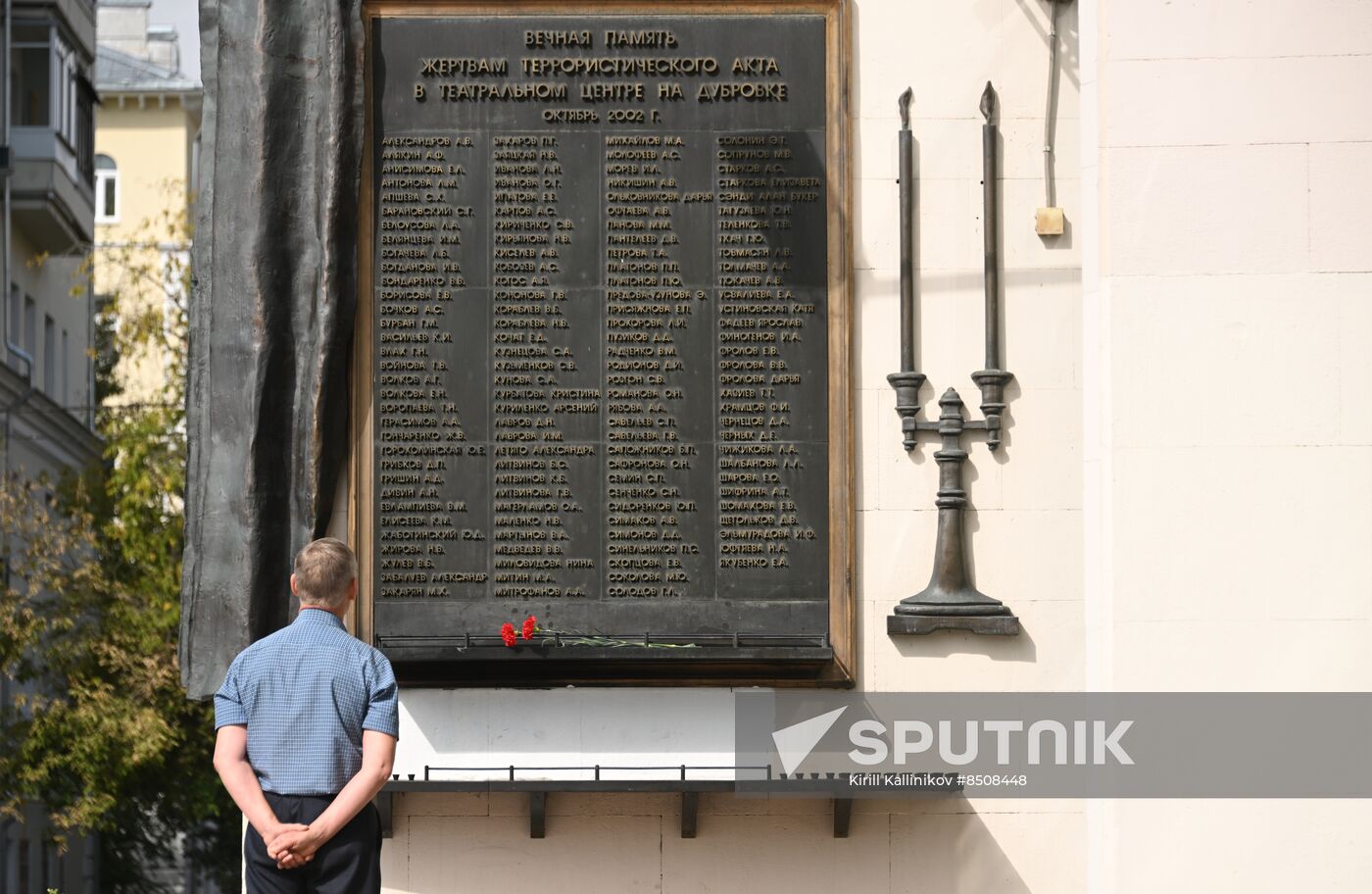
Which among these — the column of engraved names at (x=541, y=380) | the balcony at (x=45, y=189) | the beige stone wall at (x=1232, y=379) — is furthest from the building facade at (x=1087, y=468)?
the balcony at (x=45, y=189)

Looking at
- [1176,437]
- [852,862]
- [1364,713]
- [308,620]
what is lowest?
[852,862]

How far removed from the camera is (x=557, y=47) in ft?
34.9

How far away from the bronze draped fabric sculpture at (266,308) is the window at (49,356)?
2848cm

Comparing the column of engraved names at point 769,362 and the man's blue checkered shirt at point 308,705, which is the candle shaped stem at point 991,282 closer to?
the column of engraved names at point 769,362

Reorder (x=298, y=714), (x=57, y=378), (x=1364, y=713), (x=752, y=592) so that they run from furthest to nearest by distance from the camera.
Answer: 1. (x=57, y=378)
2. (x=752, y=592)
3. (x=1364, y=713)
4. (x=298, y=714)

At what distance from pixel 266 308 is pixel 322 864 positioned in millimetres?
4327

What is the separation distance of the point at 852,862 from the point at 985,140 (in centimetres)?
398

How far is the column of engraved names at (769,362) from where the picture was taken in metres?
10.3

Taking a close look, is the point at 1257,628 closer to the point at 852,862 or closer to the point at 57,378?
the point at 852,862

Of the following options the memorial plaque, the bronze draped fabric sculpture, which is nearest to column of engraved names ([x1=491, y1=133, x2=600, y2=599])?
the memorial plaque

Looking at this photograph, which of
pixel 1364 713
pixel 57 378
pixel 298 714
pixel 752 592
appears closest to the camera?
pixel 298 714

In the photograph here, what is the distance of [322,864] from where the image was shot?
6.82 metres

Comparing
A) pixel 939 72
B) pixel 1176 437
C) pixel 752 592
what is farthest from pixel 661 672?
pixel 939 72

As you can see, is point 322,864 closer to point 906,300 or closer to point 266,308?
point 266,308
